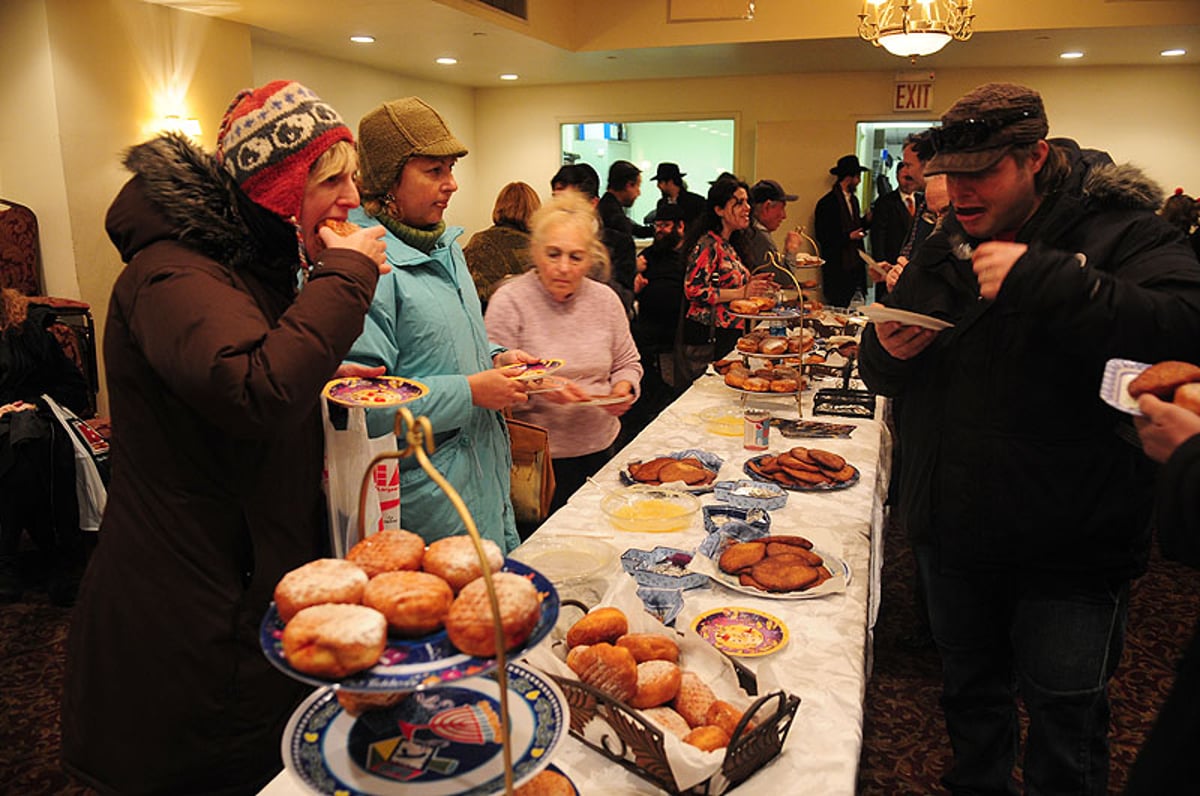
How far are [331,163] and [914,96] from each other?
7.96 m

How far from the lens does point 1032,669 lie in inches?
64.7

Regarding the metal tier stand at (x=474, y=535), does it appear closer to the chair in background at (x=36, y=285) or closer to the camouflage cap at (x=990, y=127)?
the camouflage cap at (x=990, y=127)

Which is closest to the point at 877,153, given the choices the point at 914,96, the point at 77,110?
the point at 914,96

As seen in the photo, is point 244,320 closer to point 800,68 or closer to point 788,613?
point 788,613

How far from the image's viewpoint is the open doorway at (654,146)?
9.45 m

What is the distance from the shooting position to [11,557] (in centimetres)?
350

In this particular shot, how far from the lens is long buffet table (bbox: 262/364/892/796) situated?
115 centimetres

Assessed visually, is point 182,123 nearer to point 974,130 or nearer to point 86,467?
point 86,467

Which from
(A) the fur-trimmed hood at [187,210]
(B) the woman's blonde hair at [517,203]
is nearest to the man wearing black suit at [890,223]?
(B) the woman's blonde hair at [517,203]

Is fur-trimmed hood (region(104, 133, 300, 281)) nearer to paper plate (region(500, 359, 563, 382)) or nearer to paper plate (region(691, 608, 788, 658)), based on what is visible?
paper plate (region(500, 359, 563, 382))

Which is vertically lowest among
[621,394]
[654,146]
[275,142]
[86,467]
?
[86,467]

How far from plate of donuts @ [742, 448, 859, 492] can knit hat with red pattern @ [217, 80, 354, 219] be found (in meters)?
1.48

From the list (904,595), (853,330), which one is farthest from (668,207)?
(904,595)

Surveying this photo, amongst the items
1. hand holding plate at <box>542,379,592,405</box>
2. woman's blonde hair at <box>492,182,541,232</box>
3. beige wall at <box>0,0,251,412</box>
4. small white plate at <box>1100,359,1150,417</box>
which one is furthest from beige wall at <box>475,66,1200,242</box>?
small white plate at <box>1100,359,1150,417</box>
